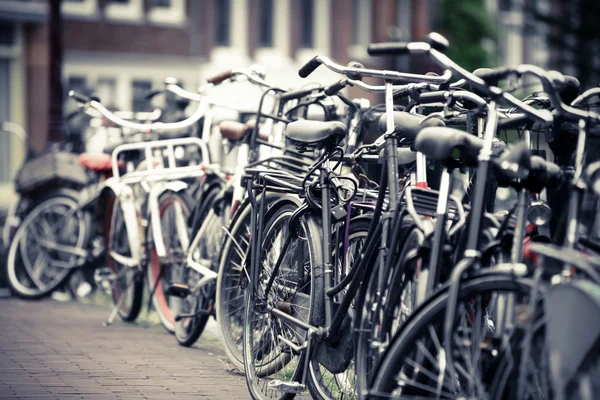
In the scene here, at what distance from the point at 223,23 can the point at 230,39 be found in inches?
18.0

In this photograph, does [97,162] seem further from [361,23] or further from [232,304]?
[361,23]

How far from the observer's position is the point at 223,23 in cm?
2812

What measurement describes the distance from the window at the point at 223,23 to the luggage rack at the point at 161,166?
21.2 metres

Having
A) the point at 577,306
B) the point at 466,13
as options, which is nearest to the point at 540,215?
the point at 577,306

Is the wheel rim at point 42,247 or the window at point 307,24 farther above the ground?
the window at point 307,24

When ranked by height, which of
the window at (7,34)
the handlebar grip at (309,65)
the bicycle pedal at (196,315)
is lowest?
the bicycle pedal at (196,315)

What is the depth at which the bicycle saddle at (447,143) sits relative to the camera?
326 cm

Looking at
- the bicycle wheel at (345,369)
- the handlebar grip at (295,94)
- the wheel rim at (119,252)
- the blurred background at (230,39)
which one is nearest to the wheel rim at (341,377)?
the bicycle wheel at (345,369)

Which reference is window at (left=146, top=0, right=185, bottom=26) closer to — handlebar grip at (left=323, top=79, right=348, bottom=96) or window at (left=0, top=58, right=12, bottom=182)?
window at (left=0, top=58, right=12, bottom=182)

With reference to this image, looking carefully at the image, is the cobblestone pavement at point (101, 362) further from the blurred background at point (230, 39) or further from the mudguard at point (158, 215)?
the blurred background at point (230, 39)

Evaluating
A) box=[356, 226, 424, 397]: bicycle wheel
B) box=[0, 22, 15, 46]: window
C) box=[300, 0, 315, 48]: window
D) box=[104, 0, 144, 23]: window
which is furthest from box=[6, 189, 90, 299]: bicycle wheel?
box=[300, 0, 315, 48]: window

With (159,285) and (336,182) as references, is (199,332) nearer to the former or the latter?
(159,285)

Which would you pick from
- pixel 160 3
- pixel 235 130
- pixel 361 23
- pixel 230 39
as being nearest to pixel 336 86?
pixel 235 130

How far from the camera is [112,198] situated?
24.0ft
